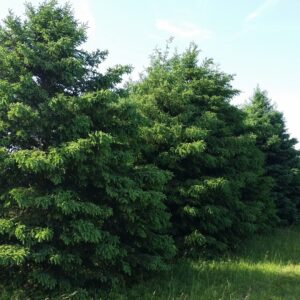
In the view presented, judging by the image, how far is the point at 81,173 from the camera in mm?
7672

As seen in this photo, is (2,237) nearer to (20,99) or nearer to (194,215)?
(20,99)

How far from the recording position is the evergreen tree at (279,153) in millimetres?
20688

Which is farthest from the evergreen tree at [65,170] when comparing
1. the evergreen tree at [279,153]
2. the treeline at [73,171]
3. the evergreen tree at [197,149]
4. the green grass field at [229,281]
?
the evergreen tree at [279,153]

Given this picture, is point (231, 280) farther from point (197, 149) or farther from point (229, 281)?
point (197, 149)

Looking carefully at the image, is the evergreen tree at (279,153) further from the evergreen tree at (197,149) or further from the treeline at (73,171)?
the treeline at (73,171)

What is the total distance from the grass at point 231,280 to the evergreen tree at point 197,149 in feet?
2.92

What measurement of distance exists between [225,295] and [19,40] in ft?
22.5

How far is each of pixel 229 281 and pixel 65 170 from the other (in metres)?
4.85

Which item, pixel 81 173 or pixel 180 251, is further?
pixel 180 251

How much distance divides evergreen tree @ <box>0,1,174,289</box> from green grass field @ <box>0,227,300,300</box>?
1.75ft

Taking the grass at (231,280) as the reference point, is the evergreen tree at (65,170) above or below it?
above

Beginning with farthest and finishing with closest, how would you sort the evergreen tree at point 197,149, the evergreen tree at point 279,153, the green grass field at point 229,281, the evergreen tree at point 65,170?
1. the evergreen tree at point 279,153
2. the evergreen tree at point 197,149
3. the green grass field at point 229,281
4. the evergreen tree at point 65,170

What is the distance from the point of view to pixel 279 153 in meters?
21.6

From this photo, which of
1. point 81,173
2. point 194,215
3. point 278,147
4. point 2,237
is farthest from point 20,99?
point 278,147
